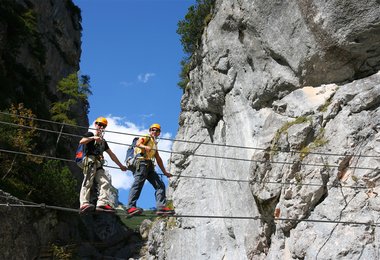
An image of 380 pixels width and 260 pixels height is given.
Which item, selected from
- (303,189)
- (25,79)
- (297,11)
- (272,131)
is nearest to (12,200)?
(272,131)

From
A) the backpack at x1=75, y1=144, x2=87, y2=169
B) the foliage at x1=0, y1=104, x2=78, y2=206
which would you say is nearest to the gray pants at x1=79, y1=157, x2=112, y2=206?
the backpack at x1=75, y1=144, x2=87, y2=169

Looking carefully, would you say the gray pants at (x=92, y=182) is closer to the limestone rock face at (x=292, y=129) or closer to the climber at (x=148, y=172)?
the climber at (x=148, y=172)

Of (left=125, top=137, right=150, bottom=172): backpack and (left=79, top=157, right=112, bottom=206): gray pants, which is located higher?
(left=125, top=137, right=150, bottom=172): backpack

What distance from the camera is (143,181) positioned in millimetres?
9625

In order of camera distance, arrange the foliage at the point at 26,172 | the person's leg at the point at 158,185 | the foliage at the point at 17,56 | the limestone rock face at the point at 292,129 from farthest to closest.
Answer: the foliage at the point at 17,56
the foliage at the point at 26,172
the limestone rock face at the point at 292,129
the person's leg at the point at 158,185

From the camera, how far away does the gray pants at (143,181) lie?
944 centimetres

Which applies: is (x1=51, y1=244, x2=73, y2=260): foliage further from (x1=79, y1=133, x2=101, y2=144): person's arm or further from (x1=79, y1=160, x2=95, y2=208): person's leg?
(x1=79, y1=133, x2=101, y2=144): person's arm

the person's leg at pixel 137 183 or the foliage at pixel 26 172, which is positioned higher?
the foliage at pixel 26 172

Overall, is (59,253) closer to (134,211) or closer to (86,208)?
(86,208)

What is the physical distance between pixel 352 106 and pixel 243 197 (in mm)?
6315

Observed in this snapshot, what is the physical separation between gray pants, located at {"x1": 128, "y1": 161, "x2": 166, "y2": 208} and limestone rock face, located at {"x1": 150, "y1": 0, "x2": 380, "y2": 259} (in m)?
1.25

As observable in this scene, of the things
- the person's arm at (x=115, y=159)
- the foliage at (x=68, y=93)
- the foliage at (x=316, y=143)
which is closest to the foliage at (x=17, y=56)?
the foliage at (x=68, y=93)

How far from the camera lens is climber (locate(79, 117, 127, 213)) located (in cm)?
919

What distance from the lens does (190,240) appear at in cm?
2388
